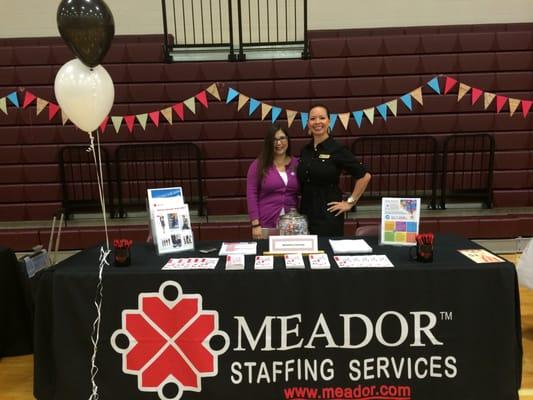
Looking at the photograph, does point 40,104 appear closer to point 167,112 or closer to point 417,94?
point 167,112

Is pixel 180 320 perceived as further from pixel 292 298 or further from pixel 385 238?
pixel 385 238

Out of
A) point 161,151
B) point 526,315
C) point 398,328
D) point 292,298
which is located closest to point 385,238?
point 398,328

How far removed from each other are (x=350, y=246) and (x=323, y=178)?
550 mm

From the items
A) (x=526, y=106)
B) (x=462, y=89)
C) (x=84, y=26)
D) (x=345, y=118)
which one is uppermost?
(x=84, y=26)

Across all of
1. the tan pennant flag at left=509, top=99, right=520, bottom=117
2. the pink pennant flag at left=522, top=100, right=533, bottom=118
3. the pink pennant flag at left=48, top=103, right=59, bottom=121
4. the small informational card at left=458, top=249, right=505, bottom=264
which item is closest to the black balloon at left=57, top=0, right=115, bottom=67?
the small informational card at left=458, top=249, right=505, bottom=264

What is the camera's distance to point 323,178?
2.52 metres

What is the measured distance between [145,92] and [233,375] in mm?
4013

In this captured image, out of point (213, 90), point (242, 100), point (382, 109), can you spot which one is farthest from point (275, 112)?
point (382, 109)

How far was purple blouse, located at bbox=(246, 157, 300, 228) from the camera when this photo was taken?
2.55 metres

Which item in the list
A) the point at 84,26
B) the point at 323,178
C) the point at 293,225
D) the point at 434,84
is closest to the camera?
the point at 84,26

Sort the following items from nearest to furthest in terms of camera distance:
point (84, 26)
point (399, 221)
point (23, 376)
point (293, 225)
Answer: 1. point (84, 26)
2. point (399, 221)
3. point (293, 225)
4. point (23, 376)

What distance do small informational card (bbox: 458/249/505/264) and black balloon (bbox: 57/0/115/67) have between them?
2.05 metres

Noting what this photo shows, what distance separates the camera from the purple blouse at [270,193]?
255 centimetres

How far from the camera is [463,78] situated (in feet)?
16.4
